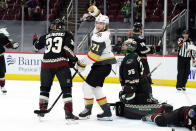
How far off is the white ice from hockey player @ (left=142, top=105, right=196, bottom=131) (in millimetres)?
73

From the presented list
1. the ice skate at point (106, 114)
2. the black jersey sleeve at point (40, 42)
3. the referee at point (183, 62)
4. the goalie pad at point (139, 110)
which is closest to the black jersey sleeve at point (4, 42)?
the black jersey sleeve at point (40, 42)

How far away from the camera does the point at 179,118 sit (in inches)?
172

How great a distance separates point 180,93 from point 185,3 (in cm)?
432

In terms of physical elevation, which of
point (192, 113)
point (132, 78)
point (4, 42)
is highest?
point (4, 42)

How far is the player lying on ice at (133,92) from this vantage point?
476cm

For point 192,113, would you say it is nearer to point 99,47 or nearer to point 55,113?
point 99,47

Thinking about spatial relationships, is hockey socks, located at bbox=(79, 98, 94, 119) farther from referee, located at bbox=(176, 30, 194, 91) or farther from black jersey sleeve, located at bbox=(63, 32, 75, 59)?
referee, located at bbox=(176, 30, 194, 91)

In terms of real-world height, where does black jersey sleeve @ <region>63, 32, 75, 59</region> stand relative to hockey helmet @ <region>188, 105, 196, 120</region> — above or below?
above

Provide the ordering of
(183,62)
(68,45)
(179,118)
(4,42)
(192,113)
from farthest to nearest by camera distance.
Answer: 1. (183,62)
2. (4,42)
3. (68,45)
4. (179,118)
5. (192,113)

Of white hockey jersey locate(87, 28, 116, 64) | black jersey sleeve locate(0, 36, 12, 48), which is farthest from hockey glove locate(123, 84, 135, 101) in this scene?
black jersey sleeve locate(0, 36, 12, 48)

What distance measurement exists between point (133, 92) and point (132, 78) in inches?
7.1

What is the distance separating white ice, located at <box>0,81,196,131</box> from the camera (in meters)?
4.46

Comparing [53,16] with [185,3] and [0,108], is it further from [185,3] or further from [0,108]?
[0,108]

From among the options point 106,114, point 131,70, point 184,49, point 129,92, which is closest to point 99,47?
point 131,70
